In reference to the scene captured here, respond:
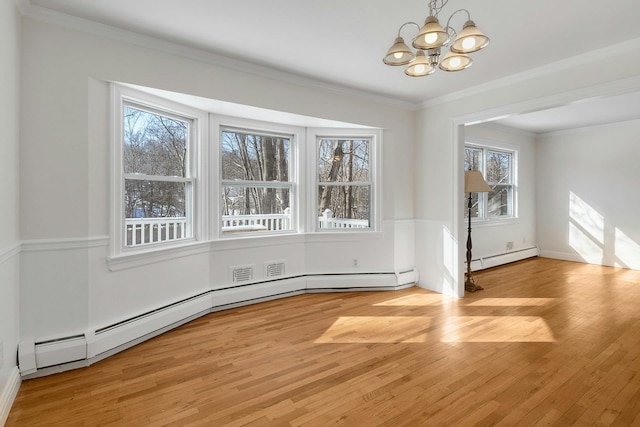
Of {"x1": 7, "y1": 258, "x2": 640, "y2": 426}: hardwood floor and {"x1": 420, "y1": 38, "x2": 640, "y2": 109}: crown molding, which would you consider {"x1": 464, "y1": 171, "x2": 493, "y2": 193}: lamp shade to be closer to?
{"x1": 420, "y1": 38, "x2": 640, "y2": 109}: crown molding

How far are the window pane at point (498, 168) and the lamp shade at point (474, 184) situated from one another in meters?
1.78

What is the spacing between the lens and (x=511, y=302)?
4.08 m

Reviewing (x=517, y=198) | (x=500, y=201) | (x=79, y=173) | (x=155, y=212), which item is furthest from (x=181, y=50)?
(x=517, y=198)

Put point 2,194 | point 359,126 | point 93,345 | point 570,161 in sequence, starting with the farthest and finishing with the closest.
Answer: point 570,161 → point 359,126 → point 93,345 → point 2,194

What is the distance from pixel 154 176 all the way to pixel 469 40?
9.27 feet

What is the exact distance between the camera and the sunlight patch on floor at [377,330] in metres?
2.99

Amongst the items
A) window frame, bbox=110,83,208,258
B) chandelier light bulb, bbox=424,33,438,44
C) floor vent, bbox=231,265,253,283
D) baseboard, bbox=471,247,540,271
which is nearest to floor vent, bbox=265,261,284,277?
floor vent, bbox=231,265,253,283

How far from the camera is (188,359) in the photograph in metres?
2.63

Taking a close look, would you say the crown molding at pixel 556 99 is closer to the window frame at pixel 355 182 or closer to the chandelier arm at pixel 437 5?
the window frame at pixel 355 182

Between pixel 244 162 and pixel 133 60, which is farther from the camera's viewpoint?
pixel 244 162

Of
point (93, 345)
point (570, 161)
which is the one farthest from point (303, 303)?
point (570, 161)

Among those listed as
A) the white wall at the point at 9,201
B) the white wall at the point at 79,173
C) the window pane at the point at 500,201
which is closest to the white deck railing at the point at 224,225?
the white wall at the point at 79,173

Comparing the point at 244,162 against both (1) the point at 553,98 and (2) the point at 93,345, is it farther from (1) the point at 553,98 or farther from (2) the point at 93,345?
(1) the point at 553,98

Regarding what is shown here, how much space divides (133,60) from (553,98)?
404cm
